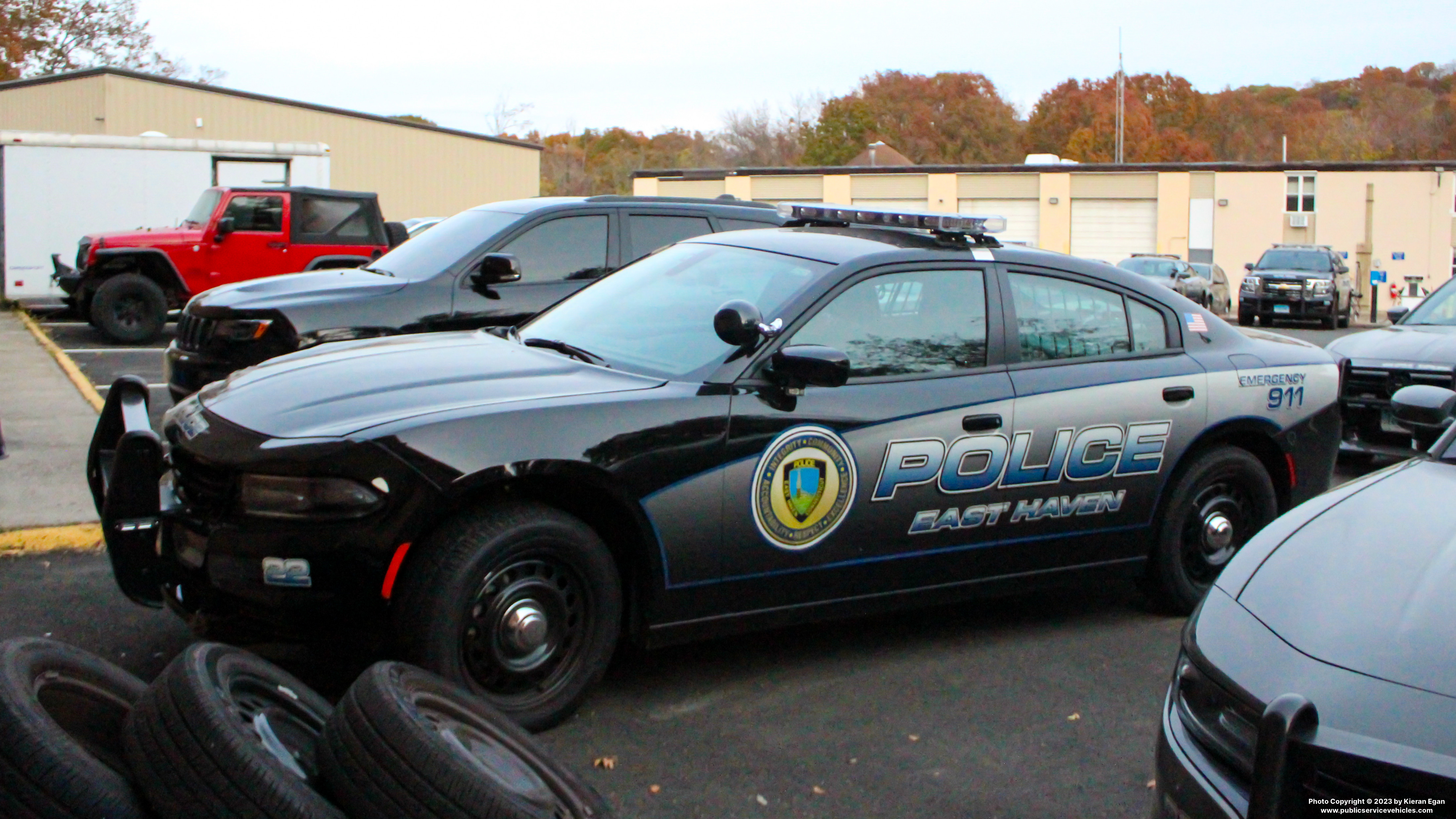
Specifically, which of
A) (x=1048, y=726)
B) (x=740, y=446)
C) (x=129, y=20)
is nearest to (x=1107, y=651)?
(x=1048, y=726)

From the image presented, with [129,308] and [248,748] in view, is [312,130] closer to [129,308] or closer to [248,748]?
[129,308]

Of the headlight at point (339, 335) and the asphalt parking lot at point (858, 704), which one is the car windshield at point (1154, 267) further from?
the asphalt parking lot at point (858, 704)

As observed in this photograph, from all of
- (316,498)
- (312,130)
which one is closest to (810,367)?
(316,498)

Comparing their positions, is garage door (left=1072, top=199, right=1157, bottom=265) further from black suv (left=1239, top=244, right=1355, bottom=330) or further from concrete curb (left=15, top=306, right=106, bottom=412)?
concrete curb (left=15, top=306, right=106, bottom=412)

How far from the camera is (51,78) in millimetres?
31078

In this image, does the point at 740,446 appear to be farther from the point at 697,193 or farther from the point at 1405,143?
the point at 1405,143

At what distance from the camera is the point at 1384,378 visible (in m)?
8.59

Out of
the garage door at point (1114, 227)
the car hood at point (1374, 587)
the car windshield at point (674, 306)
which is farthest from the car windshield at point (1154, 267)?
the car hood at point (1374, 587)

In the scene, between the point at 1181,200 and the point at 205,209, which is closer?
the point at 205,209

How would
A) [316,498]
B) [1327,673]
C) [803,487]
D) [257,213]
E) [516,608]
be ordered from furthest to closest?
[257,213] < [803,487] < [516,608] < [316,498] < [1327,673]

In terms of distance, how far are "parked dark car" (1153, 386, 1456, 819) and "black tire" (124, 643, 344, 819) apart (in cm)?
183

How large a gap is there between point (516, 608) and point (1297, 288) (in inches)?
Answer: 1060

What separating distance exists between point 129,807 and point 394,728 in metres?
0.54

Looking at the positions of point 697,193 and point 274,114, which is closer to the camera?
point 274,114
